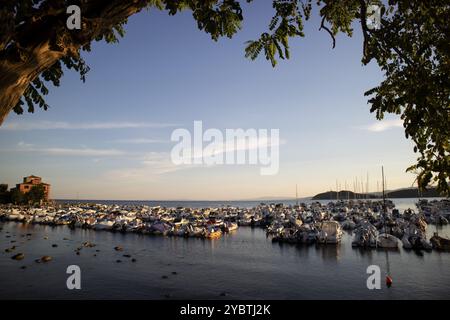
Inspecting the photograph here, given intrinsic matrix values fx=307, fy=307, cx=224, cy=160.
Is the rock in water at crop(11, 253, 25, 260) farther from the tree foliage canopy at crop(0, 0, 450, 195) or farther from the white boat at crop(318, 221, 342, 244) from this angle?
the white boat at crop(318, 221, 342, 244)

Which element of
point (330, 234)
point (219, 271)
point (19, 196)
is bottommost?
point (219, 271)

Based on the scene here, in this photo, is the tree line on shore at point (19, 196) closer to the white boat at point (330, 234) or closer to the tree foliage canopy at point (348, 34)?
the white boat at point (330, 234)

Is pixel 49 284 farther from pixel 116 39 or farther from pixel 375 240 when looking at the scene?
pixel 375 240

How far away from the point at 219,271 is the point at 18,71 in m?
28.1

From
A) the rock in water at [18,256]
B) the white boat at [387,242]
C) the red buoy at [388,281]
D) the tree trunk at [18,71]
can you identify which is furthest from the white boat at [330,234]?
the tree trunk at [18,71]

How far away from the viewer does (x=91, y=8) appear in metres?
4.50

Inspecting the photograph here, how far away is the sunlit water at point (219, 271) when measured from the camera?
2272 cm

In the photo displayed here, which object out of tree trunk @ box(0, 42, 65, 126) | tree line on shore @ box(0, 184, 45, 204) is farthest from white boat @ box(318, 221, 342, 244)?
tree line on shore @ box(0, 184, 45, 204)

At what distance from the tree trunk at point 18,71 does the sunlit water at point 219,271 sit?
66.0 feet

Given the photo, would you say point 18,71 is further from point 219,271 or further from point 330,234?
point 330,234

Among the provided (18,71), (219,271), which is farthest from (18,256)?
(18,71)

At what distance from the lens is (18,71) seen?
13.5 ft

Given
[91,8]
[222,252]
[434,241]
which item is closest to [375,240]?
[434,241]

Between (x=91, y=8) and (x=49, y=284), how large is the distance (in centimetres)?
2589
